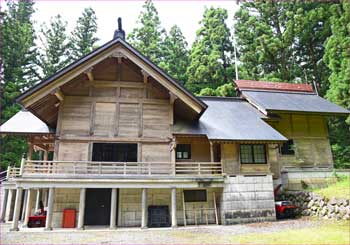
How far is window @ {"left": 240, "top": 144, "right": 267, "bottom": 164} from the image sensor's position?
15.0m

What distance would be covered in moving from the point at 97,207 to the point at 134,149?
11.7ft

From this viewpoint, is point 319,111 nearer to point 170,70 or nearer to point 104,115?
point 104,115

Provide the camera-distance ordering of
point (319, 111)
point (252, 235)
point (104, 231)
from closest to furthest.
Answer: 1. point (252, 235)
2. point (104, 231)
3. point (319, 111)

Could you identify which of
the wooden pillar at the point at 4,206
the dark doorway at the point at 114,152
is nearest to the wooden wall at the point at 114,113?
the dark doorway at the point at 114,152

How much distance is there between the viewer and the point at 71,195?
13.2m

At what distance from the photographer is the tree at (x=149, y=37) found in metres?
35.2

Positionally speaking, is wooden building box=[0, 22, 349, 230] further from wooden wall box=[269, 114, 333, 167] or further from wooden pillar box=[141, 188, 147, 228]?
wooden wall box=[269, 114, 333, 167]

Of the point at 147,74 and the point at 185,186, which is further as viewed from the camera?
the point at 147,74

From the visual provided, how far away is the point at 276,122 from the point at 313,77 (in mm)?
17425

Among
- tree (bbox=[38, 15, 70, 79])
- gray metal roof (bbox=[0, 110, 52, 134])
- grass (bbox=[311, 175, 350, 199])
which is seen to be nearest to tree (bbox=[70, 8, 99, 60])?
tree (bbox=[38, 15, 70, 79])

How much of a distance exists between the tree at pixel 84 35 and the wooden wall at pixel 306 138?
29.8 metres

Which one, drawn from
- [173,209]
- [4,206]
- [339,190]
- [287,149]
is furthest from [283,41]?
[4,206]

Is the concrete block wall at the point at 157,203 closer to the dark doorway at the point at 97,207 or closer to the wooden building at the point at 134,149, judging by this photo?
the wooden building at the point at 134,149

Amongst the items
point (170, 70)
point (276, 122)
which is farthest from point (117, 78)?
point (170, 70)
